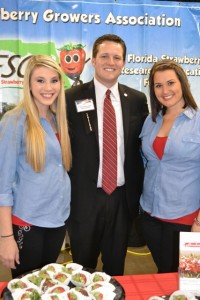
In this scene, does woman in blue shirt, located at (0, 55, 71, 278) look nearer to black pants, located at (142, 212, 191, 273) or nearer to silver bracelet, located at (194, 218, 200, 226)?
black pants, located at (142, 212, 191, 273)

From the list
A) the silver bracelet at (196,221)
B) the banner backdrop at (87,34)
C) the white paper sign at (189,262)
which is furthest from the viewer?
the banner backdrop at (87,34)

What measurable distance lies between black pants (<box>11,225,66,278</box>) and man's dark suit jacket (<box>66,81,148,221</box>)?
41cm

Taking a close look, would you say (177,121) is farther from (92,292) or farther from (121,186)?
(92,292)

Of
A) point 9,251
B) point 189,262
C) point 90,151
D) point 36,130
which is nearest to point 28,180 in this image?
point 36,130

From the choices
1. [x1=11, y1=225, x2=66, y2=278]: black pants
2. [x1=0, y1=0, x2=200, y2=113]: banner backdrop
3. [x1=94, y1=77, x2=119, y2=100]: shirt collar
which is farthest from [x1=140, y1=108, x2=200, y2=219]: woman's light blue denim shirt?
[x1=0, y1=0, x2=200, y2=113]: banner backdrop

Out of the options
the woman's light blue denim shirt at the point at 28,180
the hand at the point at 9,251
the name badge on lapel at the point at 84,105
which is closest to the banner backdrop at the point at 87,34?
the name badge on lapel at the point at 84,105

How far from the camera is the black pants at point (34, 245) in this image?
6.22 feet

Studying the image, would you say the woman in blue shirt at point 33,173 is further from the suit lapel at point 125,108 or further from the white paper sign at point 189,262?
the white paper sign at point 189,262

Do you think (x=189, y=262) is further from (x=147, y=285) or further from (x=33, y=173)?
(x=33, y=173)

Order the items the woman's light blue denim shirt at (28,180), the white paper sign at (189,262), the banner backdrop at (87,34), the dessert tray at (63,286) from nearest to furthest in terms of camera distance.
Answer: the dessert tray at (63,286) → the white paper sign at (189,262) → the woman's light blue denim shirt at (28,180) → the banner backdrop at (87,34)

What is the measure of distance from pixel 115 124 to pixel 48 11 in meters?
1.67

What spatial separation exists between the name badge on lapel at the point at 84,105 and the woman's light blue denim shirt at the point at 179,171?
48 cm

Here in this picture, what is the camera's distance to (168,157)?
6.89 feet

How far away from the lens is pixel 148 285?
60.5 inches
